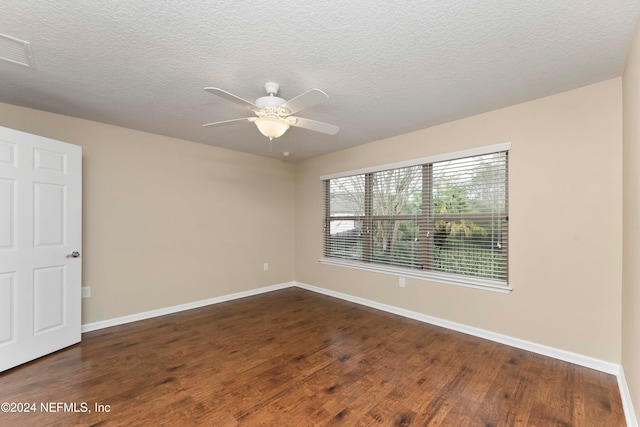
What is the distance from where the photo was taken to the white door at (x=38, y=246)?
232 cm

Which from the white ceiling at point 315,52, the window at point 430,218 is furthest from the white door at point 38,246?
the window at point 430,218

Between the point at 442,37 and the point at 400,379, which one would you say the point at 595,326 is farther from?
the point at 442,37

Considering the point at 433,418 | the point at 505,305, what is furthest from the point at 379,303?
the point at 433,418

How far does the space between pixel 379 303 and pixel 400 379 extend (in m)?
1.74

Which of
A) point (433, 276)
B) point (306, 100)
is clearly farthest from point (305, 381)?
point (306, 100)

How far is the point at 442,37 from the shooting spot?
173cm

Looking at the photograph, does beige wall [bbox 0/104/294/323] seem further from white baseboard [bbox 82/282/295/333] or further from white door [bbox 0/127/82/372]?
white door [bbox 0/127/82/372]

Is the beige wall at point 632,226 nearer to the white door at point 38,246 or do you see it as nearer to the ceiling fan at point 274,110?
the ceiling fan at point 274,110

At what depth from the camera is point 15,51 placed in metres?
1.85

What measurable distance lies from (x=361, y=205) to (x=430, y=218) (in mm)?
1136

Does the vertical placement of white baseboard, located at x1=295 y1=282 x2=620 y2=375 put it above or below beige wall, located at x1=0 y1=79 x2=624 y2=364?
below

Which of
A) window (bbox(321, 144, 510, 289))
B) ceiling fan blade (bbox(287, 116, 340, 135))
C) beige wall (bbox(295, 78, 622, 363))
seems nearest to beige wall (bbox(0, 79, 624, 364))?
beige wall (bbox(295, 78, 622, 363))

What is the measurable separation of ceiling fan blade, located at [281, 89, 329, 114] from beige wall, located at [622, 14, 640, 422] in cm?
183

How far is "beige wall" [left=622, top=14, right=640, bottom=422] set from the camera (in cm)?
162
